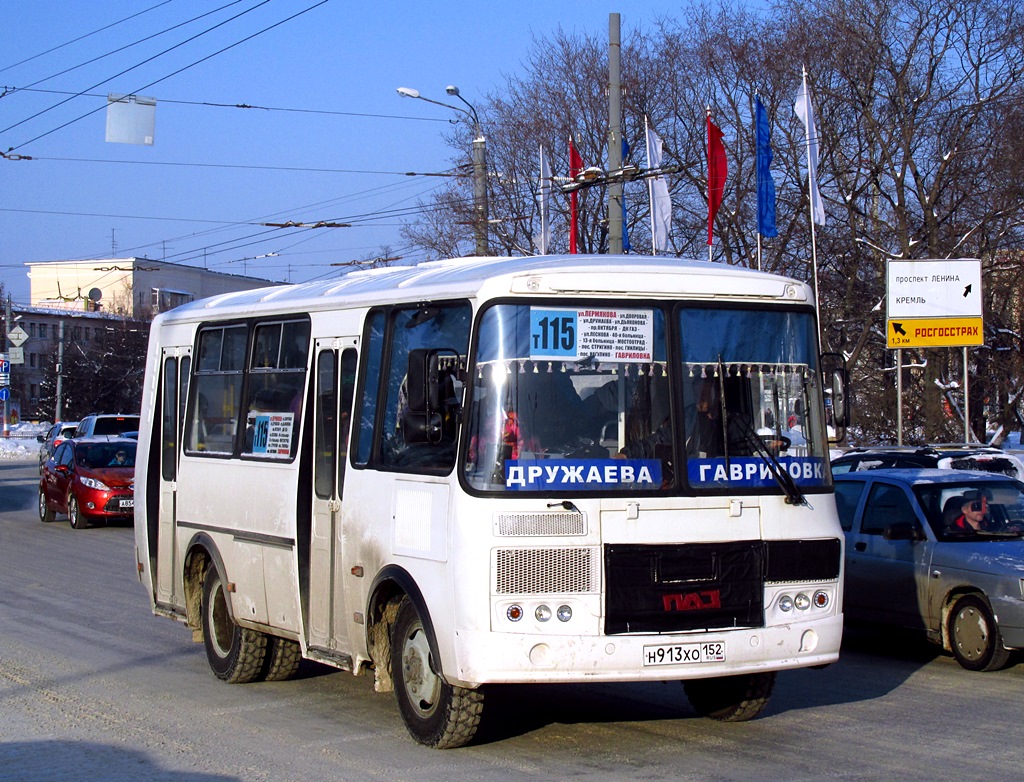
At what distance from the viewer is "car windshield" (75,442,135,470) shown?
83.1ft

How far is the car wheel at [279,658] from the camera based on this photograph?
9.85 metres

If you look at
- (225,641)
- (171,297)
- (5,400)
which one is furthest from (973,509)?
(171,297)

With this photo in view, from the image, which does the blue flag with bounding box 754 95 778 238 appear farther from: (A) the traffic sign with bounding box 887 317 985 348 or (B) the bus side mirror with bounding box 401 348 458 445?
(B) the bus side mirror with bounding box 401 348 458 445

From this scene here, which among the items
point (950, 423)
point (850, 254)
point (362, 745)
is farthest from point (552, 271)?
point (850, 254)

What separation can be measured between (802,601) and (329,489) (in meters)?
3.04

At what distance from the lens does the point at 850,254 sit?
38031 millimetres

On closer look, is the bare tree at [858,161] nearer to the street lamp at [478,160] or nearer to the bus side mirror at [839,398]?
the street lamp at [478,160]

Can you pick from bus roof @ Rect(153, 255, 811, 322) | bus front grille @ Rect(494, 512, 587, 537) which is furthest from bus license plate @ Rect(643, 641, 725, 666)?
bus roof @ Rect(153, 255, 811, 322)

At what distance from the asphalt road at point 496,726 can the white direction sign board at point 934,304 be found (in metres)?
10.4

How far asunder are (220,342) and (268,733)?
3.47m

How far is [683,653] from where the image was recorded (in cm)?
713

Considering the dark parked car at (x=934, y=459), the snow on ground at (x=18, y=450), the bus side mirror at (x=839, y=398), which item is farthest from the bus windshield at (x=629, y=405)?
the snow on ground at (x=18, y=450)

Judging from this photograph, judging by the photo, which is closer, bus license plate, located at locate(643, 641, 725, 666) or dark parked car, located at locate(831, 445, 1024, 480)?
bus license plate, located at locate(643, 641, 725, 666)

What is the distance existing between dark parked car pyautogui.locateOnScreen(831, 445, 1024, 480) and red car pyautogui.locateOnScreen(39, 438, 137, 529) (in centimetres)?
1424
